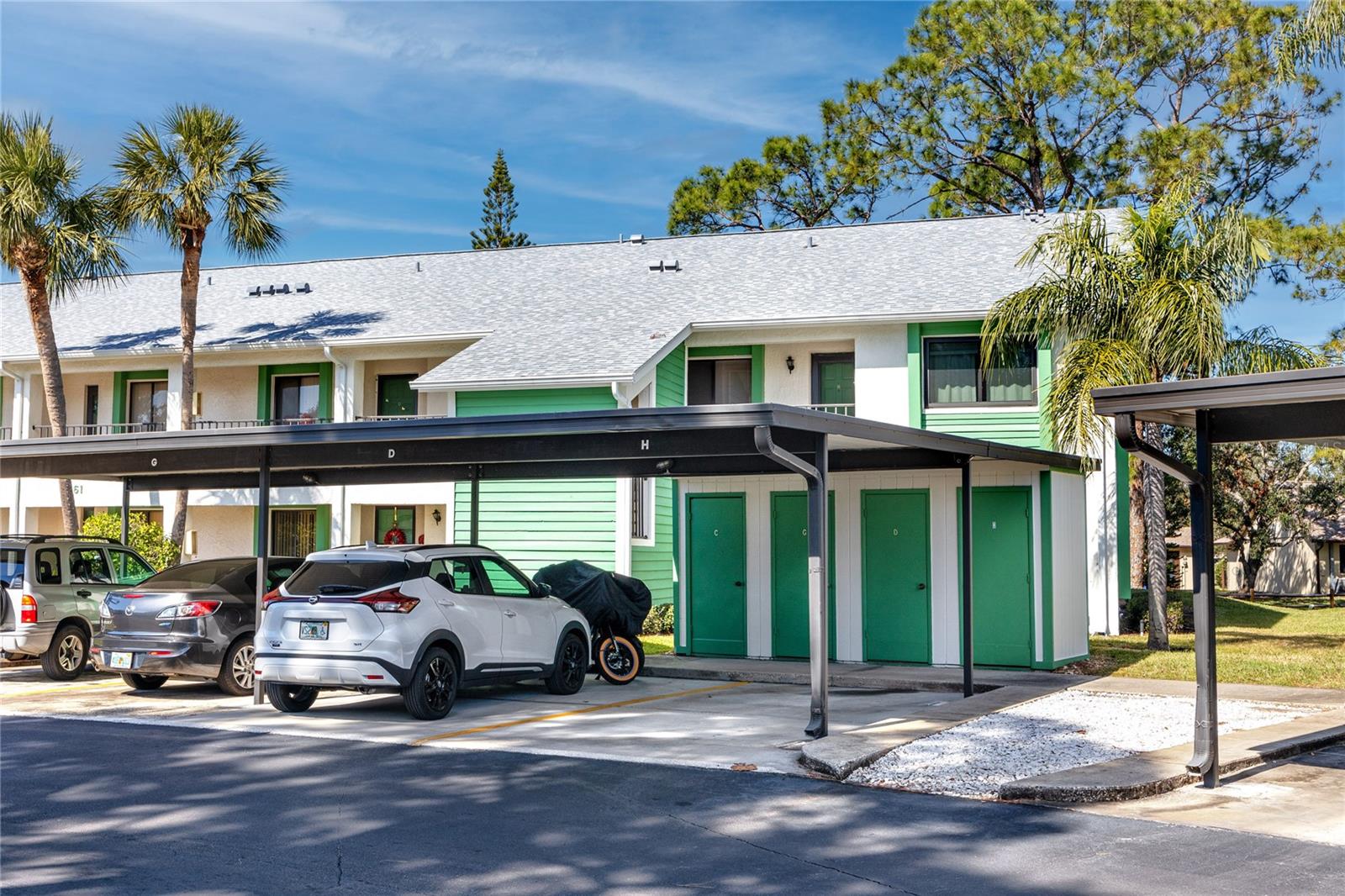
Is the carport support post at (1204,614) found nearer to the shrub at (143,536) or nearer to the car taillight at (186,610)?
the car taillight at (186,610)

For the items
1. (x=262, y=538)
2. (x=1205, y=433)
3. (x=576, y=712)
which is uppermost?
(x=1205, y=433)

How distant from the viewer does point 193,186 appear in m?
22.9

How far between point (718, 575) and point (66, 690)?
864 centimetres

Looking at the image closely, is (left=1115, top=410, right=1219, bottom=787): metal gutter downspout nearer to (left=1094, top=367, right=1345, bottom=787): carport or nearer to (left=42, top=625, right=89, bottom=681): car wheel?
(left=1094, top=367, right=1345, bottom=787): carport

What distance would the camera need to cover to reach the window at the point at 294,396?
2734 cm

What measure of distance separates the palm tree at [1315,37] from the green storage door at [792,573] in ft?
31.8

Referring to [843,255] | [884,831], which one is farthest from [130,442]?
[843,255]

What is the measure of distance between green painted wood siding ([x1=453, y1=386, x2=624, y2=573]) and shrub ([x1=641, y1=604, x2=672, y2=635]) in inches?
58.9

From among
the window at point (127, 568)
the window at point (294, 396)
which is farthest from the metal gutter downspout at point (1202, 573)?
the window at point (294, 396)

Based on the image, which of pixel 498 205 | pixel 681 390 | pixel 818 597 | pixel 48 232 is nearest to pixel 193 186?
pixel 48 232

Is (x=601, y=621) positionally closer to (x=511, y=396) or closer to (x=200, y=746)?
(x=200, y=746)

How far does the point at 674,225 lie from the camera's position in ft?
128

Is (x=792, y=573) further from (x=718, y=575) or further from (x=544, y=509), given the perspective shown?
(x=544, y=509)

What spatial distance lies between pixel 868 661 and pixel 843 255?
10.3 meters
